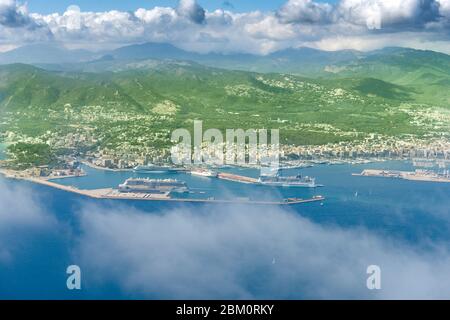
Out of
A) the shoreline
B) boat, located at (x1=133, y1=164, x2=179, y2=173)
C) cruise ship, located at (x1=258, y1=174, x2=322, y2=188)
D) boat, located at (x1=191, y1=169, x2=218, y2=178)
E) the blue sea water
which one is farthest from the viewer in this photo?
boat, located at (x1=133, y1=164, x2=179, y2=173)

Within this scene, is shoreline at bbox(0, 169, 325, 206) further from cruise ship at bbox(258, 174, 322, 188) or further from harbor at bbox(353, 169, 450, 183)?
harbor at bbox(353, 169, 450, 183)

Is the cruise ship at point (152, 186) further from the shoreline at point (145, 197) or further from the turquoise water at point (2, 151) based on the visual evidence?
the turquoise water at point (2, 151)

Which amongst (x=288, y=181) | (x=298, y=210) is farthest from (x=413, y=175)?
(x=298, y=210)

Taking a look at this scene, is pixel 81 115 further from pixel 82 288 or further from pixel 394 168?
pixel 82 288

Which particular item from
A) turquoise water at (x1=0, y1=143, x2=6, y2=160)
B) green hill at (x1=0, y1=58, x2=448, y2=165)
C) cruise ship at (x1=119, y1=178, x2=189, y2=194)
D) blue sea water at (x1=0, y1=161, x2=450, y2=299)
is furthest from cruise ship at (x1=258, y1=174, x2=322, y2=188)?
turquoise water at (x1=0, y1=143, x2=6, y2=160)

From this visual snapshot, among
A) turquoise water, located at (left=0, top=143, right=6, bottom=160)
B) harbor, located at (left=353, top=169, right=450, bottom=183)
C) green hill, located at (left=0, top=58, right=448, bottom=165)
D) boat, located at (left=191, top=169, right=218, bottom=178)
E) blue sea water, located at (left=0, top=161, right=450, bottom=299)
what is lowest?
blue sea water, located at (left=0, top=161, right=450, bottom=299)

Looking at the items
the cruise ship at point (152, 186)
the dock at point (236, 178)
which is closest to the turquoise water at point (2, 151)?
the cruise ship at point (152, 186)
